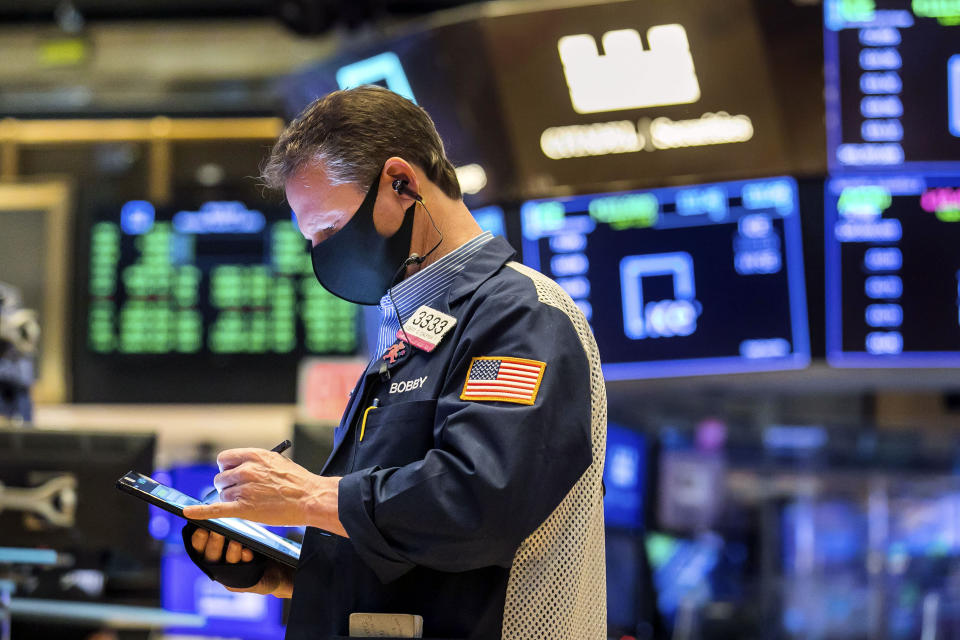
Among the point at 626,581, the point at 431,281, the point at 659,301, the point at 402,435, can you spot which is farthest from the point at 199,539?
the point at 626,581

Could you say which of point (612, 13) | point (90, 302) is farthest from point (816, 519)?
point (90, 302)

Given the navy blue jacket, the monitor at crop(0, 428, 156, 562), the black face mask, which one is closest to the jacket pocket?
the navy blue jacket

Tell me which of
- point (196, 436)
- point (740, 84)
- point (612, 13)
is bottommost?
point (196, 436)

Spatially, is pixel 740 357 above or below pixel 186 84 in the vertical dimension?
below

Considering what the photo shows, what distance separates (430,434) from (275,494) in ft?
0.70

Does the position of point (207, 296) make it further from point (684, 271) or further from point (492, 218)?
point (684, 271)

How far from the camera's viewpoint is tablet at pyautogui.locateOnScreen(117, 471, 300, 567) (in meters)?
1.56

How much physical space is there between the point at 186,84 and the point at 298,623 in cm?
700

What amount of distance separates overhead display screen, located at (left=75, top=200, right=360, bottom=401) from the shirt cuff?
463 centimetres

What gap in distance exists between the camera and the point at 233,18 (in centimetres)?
797

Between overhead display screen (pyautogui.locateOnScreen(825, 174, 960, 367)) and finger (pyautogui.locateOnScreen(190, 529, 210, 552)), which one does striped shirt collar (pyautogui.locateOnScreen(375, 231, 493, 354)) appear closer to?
finger (pyautogui.locateOnScreen(190, 529, 210, 552))

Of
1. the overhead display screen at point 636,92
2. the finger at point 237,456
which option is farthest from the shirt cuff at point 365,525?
the overhead display screen at point 636,92

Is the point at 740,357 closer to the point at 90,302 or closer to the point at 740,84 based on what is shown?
the point at 740,84

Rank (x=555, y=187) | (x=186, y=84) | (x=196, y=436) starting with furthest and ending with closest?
(x=186, y=84)
(x=196, y=436)
(x=555, y=187)
